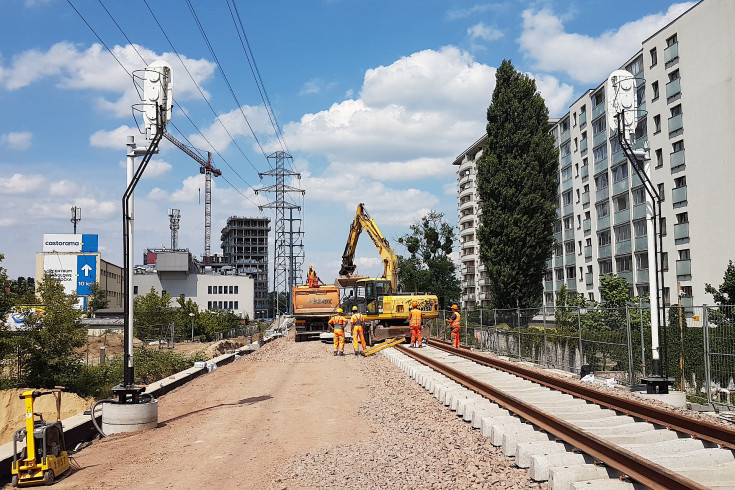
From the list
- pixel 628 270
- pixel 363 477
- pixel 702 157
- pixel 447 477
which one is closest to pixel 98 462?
pixel 363 477

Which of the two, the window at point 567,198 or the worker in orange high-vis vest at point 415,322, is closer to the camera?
the worker in orange high-vis vest at point 415,322

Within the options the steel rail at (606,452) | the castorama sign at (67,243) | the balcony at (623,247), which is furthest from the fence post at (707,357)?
the castorama sign at (67,243)

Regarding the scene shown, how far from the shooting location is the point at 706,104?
42906 mm

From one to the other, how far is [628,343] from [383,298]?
15.6m

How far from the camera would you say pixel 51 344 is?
890 inches

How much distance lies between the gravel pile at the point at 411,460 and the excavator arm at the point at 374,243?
2213 centimetres

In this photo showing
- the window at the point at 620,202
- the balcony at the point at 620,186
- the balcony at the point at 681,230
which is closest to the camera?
the balcony at the point at 681,230

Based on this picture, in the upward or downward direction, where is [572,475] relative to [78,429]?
upward

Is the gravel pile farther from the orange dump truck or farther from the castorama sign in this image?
the castorama sign

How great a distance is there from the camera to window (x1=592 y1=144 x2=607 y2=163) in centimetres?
5966

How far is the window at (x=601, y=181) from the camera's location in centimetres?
5967

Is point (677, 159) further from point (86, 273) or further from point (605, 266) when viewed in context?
point (86, 273)

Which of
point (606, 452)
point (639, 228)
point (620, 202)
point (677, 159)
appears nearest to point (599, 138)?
point (620, 202)

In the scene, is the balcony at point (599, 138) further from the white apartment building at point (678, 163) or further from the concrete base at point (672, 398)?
the concrete base at point (672, 398)
